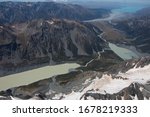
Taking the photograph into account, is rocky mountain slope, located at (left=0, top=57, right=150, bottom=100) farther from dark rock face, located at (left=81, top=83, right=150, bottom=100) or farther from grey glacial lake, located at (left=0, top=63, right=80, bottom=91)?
grey glacial lake, located at (left=0, top=63, right=80, bottom=91)

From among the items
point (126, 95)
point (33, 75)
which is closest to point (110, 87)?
point (126, 95)

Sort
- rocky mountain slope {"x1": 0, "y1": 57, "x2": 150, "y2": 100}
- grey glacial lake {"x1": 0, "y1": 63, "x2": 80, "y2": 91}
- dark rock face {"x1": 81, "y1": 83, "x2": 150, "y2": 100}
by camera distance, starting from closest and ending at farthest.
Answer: dark rock face {"x1": 81, "y1": 83, "x2": 150, "y2": 100} → rocky mountain slope {"x1": 0, "y1": 57, "x2": 150, "y2": 100} → grey glacial lake {"x1": 0, "y1": 63, "x2": 80, "y2": 91}

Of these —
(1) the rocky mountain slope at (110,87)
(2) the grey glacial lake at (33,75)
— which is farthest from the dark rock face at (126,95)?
(2) the grey glacial lake at (33,75)

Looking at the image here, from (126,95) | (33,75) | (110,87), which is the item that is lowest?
(33,75)

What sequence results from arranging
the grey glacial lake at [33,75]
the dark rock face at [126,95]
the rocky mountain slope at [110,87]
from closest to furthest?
1. the dark rock face at [126,95]
2. the rocky mountain slope at [110,87]
3. the grey glacial lake at [33,75]

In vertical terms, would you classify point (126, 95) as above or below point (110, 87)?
above

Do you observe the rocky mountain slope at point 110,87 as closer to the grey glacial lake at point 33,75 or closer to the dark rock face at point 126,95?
the dark rock face at point 126,95

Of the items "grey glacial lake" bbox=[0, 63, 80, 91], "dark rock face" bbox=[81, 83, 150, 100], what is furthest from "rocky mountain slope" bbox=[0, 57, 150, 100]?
"grey glacial lake" bbox=[0, 63, 80, 91]

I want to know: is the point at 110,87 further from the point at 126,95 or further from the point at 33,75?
the point at 33,75

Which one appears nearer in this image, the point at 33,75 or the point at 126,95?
the point at 126,95

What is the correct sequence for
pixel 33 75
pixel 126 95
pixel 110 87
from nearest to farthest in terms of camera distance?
pixel 126 95
pixel 110 87
pixel 33 75
